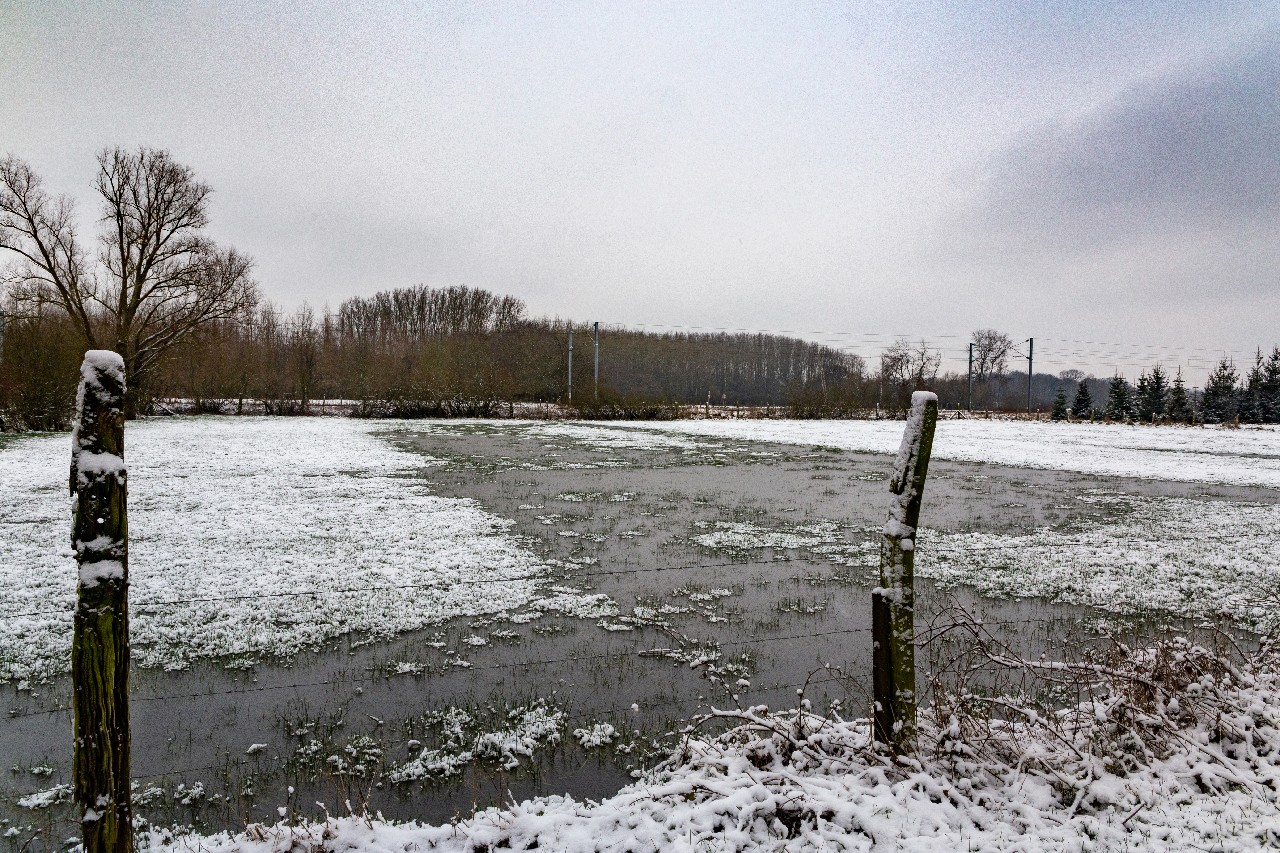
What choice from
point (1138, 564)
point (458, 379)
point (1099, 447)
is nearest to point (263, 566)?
point (1138, 564)

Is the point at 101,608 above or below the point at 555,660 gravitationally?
above

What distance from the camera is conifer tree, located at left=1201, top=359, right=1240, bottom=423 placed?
171 feet

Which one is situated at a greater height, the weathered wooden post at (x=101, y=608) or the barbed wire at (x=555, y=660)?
the weathered wooden post at (x=101, y=608)

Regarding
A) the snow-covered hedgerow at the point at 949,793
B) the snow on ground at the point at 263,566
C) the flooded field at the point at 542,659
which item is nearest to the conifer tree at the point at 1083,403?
the flooded field at the point at 542,659

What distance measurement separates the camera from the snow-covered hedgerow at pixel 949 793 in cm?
285

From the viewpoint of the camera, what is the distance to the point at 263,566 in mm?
7906

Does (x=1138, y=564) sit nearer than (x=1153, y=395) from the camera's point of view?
Yes

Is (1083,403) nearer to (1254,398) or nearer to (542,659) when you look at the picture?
(1254,398)

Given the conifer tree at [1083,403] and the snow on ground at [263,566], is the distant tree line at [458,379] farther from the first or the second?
the snow on ground at [263,566]

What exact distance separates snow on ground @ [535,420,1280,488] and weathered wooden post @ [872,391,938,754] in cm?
1844

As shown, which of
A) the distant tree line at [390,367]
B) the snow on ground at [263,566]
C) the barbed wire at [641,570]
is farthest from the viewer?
the distant tree line at [390,367]

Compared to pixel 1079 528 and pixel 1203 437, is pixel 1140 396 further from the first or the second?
pixel 1079 528

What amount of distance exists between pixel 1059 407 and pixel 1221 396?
10589 millimetres

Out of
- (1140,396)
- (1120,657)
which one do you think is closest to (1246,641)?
(1120,657)
